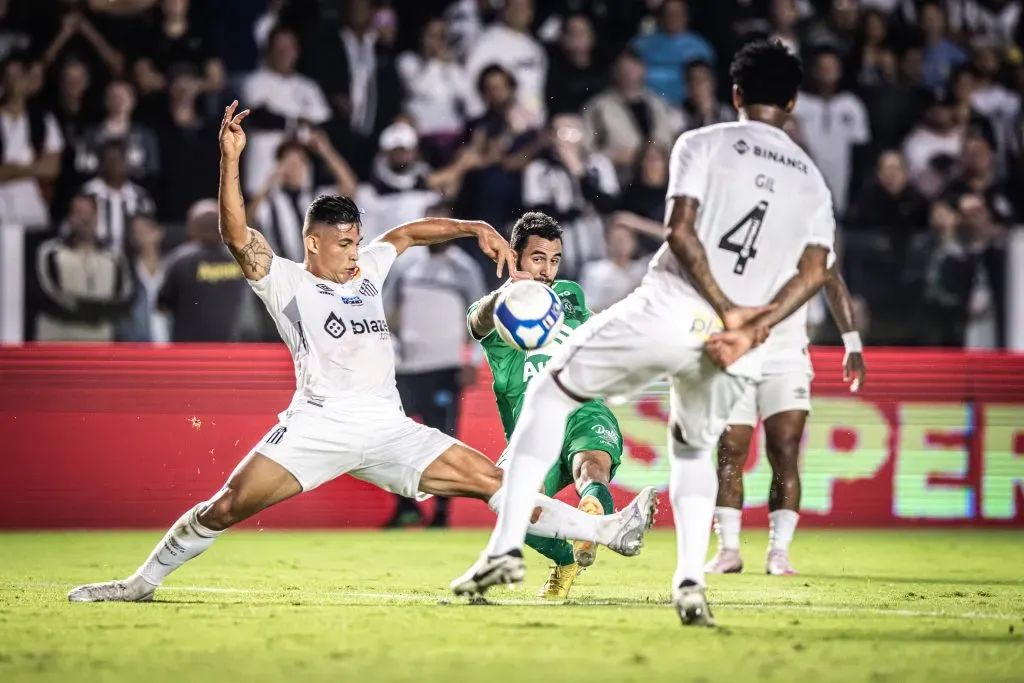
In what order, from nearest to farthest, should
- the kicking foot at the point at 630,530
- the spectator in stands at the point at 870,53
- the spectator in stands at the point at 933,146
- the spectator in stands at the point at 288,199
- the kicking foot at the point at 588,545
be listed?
1. the kicking foot at the point at 630,530
2. the kicking foot at the point at 588,545
3. the spectator in stands at the point at 288,199
4. the spectator in stands at the point at 933,146
5. the spectator in stands at the point at 870,53

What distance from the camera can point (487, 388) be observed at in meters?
12.3

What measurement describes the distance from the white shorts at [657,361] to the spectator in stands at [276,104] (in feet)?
27.5

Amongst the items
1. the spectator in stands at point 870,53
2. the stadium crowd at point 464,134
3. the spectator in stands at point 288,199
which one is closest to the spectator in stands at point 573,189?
the stadium crowd at point 464,134

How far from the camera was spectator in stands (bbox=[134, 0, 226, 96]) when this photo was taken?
1459 centimetres

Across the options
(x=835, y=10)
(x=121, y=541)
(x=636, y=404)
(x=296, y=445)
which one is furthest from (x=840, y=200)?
(x=296, y=445)

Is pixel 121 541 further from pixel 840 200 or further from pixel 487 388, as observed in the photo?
pixel 840 200

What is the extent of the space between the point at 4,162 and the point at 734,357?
9.99m

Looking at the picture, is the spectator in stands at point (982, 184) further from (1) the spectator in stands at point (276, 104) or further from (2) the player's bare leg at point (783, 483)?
(2) the player's bare leg at point (783, 483)

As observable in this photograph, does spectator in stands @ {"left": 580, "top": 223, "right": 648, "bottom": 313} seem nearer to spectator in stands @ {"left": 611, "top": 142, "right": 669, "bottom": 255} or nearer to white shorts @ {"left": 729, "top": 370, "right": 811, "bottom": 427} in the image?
spectator in stands @ {"left": 611, "top": 142, "right": 669, "bottom": 255}

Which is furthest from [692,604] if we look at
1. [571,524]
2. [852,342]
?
[852,342]

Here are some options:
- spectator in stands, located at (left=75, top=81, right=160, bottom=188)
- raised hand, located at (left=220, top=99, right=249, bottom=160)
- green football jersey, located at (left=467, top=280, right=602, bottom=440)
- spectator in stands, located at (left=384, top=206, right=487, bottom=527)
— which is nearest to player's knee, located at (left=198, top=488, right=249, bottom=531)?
raised hand, located at (left=220, top=99, right=249, bottom=160)

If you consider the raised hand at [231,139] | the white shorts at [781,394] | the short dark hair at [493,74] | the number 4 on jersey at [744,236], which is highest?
the short dark hair at [493,74]

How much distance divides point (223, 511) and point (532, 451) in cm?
151

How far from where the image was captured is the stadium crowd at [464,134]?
13.2 m
